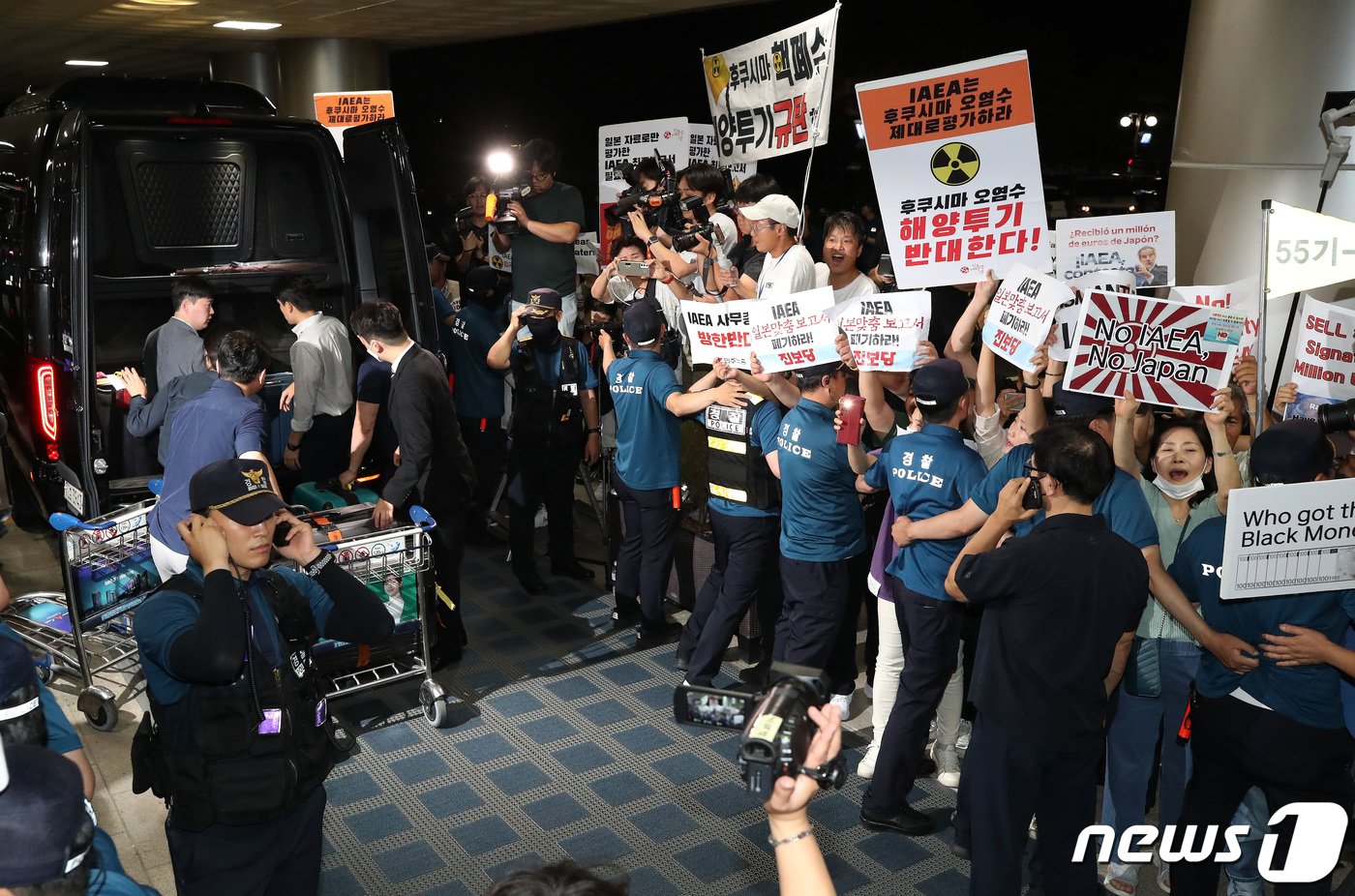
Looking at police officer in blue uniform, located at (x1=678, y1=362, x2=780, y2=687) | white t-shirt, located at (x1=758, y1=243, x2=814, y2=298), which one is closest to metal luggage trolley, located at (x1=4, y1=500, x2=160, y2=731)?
police officer in blue uniform, located at (x1=678, y1=362, x2=780, y2=687)

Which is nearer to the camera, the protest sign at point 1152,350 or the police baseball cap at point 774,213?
the protest sign at point 1152,350

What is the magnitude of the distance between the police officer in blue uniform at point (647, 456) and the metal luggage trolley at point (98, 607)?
8.22ft

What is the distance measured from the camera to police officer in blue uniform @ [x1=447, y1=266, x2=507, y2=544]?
8234 mm

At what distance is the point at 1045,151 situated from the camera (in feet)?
80.8

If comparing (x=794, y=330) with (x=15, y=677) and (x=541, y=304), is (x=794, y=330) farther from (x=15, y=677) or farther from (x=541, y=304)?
(x=15, y=677)

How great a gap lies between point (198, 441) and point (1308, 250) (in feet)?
16.2

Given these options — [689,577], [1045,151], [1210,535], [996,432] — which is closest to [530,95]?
[1045,151]

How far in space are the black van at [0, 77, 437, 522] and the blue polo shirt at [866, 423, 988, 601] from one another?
3499 millimetres

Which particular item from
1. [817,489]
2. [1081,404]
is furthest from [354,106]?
[1081,404]

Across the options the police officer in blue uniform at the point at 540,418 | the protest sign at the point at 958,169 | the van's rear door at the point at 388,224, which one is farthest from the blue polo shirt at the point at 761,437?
the van's rear door at the point at 388,224

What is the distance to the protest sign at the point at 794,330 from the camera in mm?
5508

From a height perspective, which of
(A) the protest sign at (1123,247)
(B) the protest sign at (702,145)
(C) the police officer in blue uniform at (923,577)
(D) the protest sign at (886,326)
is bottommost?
(C) the police officer in blue uniform at (923,577)

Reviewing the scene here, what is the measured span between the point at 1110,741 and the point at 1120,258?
9.57 ft

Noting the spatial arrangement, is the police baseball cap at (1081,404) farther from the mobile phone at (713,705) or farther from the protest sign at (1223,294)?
the mobile phone at (713,705)
